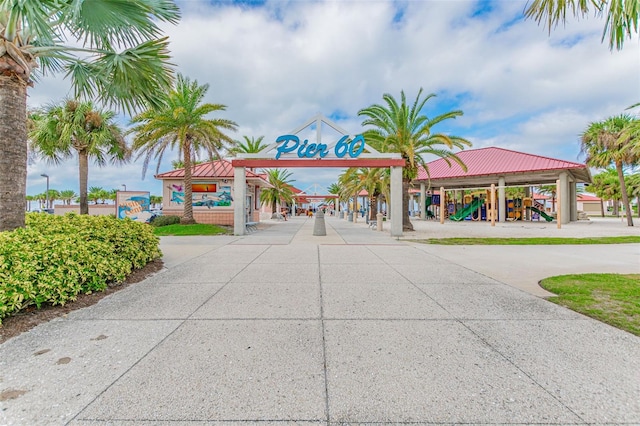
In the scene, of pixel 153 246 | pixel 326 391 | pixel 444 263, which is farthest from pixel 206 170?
pixel 326 391

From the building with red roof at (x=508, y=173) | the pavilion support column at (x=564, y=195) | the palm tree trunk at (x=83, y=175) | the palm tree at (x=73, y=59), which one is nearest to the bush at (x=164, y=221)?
the palm tree trunk at (x=83, y=175)

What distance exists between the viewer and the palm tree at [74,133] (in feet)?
60.2

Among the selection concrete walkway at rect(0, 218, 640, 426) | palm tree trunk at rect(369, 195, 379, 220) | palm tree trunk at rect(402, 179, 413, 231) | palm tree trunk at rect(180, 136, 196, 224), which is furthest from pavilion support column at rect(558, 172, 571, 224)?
palm tree trunk at rect(180, 136, 196, 224)

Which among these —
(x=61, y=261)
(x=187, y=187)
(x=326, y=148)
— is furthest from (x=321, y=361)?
(x=187, y=187)

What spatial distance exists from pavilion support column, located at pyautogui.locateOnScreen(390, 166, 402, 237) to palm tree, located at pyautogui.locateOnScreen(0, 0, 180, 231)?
11857 millimetres

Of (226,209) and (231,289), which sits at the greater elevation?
(226,209)

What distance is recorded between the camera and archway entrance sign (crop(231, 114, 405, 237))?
16.5 metres

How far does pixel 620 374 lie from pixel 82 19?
1021 centimetres

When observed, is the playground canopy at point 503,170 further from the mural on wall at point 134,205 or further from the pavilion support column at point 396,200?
the mural on wall at point 134,205

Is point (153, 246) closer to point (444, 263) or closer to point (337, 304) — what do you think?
point (337, 304)

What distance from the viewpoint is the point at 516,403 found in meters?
2.64

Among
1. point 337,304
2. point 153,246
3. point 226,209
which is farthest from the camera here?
point 226,209

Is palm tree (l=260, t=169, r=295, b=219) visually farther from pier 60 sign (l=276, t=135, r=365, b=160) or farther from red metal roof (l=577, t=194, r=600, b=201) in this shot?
red metal roof (l=577, t=194, r=600, b=201)

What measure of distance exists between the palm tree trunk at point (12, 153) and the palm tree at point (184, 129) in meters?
12.6
